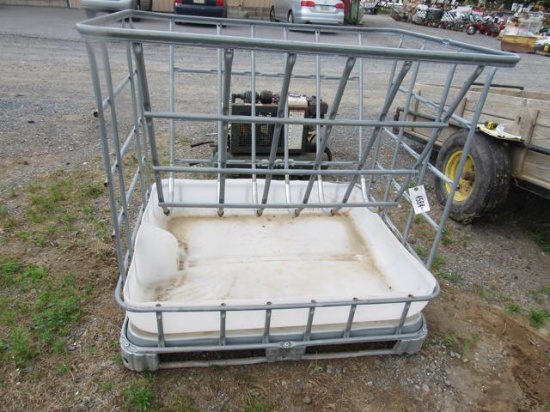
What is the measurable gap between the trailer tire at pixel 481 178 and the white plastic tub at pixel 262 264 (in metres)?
0.78

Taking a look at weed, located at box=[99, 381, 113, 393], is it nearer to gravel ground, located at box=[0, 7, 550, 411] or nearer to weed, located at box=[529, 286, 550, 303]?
gravel ground, located at box=[0, 7, 550, 411]

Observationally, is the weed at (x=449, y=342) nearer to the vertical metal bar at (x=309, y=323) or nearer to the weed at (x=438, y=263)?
the weed at (x=438, y=263)

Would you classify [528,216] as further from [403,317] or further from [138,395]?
[138,395]

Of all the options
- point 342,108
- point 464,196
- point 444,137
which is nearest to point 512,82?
point 342,108

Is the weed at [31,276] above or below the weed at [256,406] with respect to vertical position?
above

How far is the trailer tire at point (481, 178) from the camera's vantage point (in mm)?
2932

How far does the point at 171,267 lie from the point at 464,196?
2297 mm

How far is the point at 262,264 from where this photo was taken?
2.46 meters

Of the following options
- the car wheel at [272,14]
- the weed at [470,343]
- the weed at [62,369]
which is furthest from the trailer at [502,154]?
the car wheel at [272,14]

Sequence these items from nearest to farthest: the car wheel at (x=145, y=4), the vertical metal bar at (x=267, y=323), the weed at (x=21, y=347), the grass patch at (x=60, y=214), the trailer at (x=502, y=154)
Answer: the vertical metal bar at (x=267, y=323) → the weed at (x=21, y=347) → the grass patch at (x=60, y=214) → the trailer at (x=502, y=154) → the car wheel at (x=145, y=4)

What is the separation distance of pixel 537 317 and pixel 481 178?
39.5 inches

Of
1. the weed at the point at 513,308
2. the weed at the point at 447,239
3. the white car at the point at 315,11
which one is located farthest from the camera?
the white car at the point at 315,11

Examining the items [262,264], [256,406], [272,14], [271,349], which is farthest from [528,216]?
[272,14]

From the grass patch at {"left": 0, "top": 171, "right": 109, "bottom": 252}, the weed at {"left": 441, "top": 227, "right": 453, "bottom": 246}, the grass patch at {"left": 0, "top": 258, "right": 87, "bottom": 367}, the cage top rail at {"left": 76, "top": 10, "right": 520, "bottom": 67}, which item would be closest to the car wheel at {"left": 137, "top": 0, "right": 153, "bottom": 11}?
the grass patch at {"left": 0, "top": 171, "right": 109, "bottom": 252}
